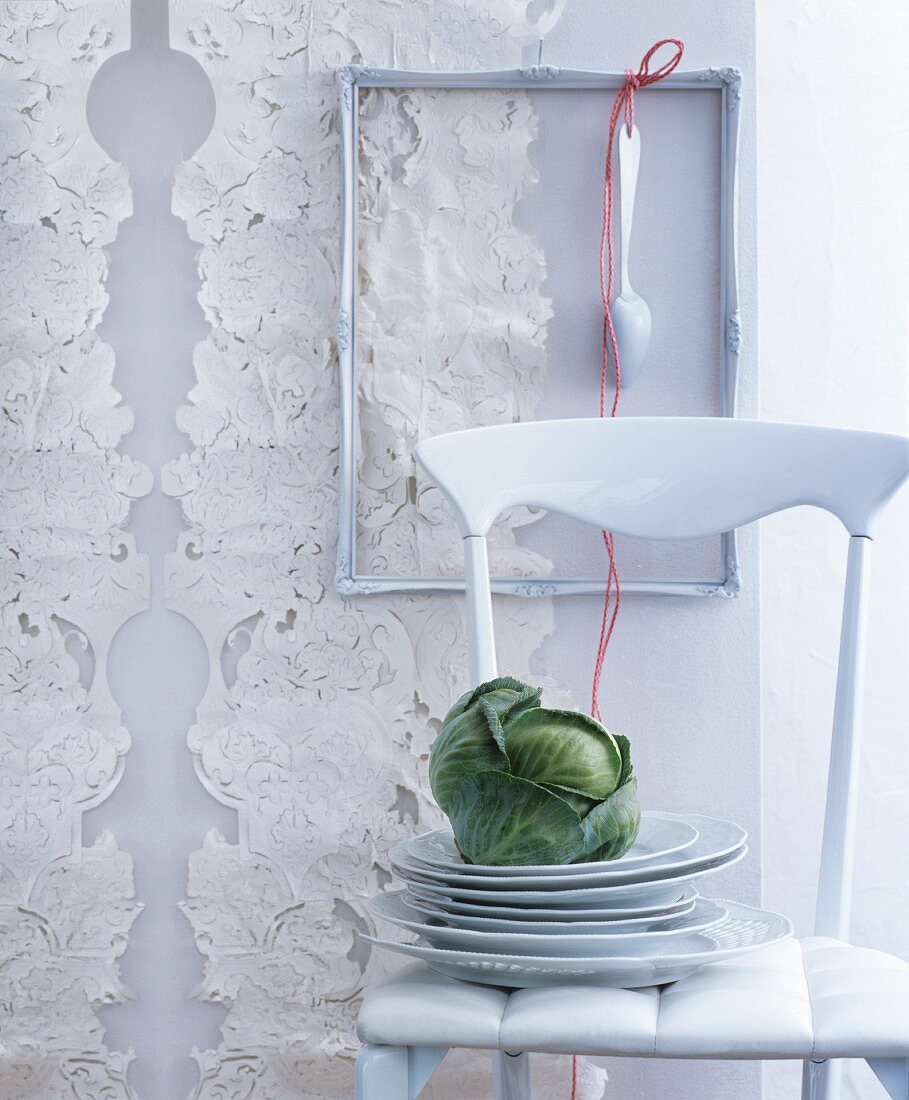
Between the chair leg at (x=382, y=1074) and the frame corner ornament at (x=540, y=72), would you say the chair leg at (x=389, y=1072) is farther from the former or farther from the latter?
the frame corner ornament at (x=540, y=72)

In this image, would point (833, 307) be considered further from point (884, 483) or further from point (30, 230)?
point (30, 230)

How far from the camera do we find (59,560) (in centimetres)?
107

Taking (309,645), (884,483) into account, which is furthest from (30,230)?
(884,483)

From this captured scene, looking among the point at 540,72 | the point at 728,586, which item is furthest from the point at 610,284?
the point at 728,586

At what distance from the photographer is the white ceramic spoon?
3.39 feet

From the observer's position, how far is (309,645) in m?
1.07

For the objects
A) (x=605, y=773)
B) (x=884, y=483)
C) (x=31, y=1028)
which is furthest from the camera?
(x=31, y=1028)

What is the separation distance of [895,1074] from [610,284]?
749 mm

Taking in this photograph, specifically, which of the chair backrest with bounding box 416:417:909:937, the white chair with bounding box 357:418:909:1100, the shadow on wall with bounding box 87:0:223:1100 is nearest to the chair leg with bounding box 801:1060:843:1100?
the white chair with bounding box 357:418:909:1100

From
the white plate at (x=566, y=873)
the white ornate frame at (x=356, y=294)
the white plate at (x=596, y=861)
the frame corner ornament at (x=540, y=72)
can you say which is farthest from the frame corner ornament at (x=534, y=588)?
the frame corner ornament at (x=540, y=72)

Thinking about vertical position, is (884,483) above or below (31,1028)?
above

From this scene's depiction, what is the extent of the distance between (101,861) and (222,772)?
0.15m

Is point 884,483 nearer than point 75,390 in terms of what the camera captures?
Yes

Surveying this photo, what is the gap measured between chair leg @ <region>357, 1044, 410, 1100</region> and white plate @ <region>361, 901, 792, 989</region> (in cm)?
5
